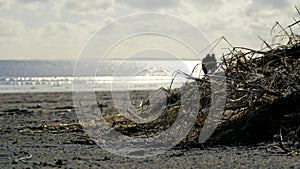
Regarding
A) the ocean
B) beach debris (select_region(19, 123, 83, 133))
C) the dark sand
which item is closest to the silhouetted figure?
the ocean

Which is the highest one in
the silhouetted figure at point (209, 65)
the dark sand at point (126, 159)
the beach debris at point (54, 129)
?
the silhouetted figure at point (209, 65)

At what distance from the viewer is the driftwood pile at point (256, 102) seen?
400 centimetres

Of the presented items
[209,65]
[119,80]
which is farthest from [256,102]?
[119,80]

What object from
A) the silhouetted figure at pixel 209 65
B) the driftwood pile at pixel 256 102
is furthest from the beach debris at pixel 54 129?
the silhouetted figure at pixel 209 65

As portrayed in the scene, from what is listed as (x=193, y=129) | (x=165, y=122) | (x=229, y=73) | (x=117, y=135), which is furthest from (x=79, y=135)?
(x=229, y=73)

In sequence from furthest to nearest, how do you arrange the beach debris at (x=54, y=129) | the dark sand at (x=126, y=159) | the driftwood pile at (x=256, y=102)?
1. the beach debris at (x=54, y=129)
2. the driftwood pile at (x=256, y=102)
3. the dark sand at (x=126, y=159)

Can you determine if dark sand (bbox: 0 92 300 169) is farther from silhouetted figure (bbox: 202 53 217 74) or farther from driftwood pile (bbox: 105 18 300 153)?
silhouetted figure (bbox: 202 53 217 74)

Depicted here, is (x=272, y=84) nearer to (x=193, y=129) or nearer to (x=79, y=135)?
(x=193, y=129)

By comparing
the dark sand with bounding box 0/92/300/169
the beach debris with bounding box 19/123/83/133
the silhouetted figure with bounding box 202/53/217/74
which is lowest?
the dark sand with bounding box 0/92/300/169

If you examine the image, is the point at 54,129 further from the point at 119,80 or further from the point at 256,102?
the point at 119,80

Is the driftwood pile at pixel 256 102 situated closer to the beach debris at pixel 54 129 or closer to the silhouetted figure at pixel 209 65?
the silhouetted figure at pixel 209 65

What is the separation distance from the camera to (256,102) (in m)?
4.30

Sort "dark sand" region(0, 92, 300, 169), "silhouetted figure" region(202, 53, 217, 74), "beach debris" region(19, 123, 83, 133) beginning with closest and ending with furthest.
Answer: "dark sand" region(0, 92, 300, 169)
"silhouetted figure" region(202, 53, 217, 74)
"beach debris" region(19, 123, 83, 133)

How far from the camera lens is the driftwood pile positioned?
4004 millimetres
